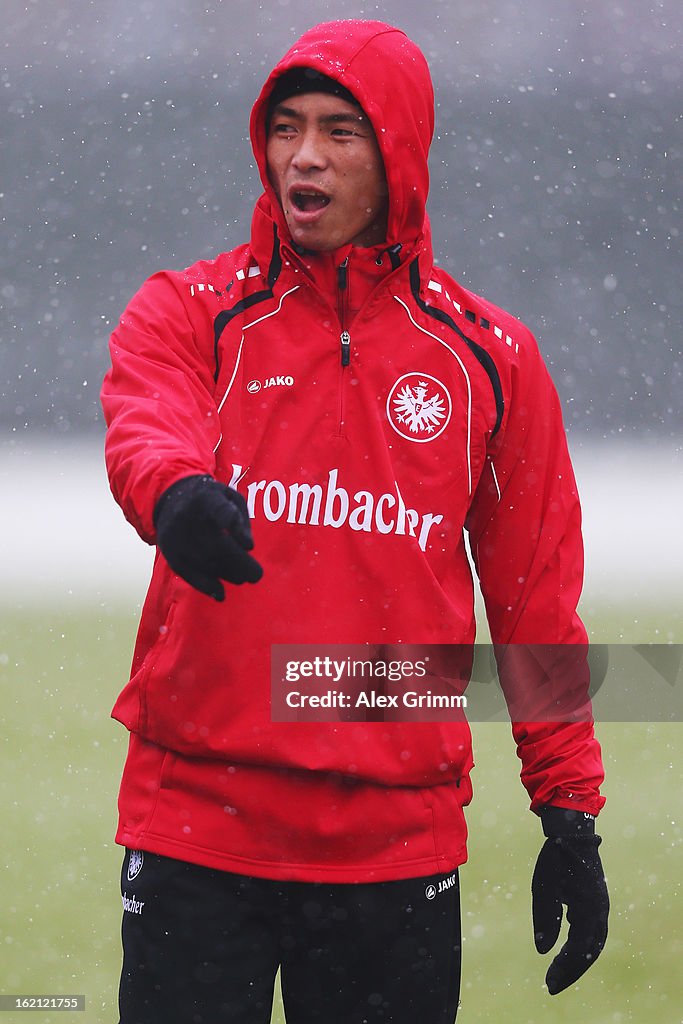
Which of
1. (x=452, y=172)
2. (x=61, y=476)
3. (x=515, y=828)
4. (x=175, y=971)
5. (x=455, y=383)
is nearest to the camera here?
(x=175, y=971)

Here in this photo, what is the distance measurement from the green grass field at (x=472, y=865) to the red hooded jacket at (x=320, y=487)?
1627 millimetres

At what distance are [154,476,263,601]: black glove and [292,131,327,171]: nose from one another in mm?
612

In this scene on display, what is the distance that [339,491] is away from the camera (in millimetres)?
2201

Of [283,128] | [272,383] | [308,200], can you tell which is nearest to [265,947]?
[272,383]

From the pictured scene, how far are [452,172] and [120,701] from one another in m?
27.4

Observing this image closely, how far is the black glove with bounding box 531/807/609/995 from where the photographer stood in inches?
95.7

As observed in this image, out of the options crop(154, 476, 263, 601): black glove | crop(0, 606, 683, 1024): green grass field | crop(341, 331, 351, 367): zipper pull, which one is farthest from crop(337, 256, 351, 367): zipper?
crop(0, 606, 683, 1024): green grass field

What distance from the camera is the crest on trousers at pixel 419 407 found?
2.27 metres

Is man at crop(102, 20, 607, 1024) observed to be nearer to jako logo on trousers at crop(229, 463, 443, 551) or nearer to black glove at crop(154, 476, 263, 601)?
jako logo on trousers at crop(229, 463, 443, 551)

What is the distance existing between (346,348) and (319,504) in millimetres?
240

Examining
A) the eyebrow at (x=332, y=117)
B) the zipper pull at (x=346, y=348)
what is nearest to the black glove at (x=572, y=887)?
the zipper pull at (x=346, y=348)

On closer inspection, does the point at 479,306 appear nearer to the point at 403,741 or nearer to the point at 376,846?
the point at 403,741

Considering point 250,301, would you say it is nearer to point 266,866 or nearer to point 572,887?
point 266,866

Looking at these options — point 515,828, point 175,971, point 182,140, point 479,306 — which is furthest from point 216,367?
point 182,140
